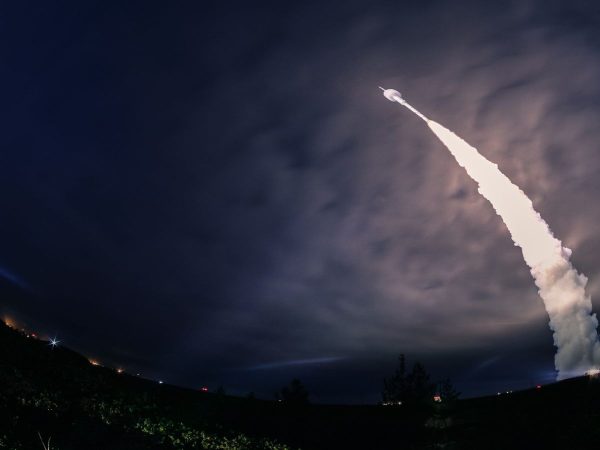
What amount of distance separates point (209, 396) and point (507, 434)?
1908 cm

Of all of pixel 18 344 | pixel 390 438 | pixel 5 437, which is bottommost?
pixel 5 437

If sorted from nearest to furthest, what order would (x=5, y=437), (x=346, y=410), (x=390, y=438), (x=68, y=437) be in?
1. (x=5, y=437)
2. (x=68, y=437)
3. (x=390, y=438)
4. (x=346, y=410)

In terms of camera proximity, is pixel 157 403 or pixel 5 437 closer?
pixel 5 437

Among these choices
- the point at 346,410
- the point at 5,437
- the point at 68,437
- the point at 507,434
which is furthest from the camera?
the point at 346,410

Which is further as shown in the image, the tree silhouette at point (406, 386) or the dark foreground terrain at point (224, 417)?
the tree silhouette at point (406, 386)

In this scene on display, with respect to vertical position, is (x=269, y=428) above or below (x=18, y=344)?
below

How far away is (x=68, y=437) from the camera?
21969mm

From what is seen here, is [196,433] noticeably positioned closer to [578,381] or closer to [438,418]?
[438,418]

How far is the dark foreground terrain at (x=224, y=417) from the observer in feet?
73.5

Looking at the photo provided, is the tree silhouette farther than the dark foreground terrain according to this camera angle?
Yes

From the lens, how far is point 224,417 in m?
30.0

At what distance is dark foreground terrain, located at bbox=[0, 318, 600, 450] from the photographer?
73.5ft

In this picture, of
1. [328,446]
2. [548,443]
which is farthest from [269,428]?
[548,443]

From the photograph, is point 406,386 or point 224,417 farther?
point 406,386
